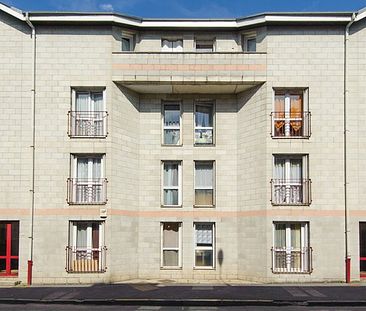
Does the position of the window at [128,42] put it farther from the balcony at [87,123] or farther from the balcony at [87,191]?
the balcony at [87,191]

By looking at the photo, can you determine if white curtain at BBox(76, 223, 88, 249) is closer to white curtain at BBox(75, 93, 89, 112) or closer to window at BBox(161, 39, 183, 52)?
white curtain at BBox(75, 93, 89, 112)

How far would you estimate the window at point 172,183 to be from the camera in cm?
2116

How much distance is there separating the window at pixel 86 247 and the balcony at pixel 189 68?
211 inches

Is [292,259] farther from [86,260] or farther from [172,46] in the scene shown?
[172,46]

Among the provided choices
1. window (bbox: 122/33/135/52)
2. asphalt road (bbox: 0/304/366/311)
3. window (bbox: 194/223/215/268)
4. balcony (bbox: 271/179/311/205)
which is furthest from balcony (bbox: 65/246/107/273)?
window (bbox: 122/33/135/52)

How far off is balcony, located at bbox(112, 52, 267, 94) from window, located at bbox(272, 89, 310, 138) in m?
1.11

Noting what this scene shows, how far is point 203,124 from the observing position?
2147 cm

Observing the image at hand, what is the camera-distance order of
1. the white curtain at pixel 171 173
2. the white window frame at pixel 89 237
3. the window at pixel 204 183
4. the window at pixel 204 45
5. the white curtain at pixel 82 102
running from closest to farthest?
1. the white window frame at pixel 89 237
2. the white curtain at pixel 82 102
3. the window at pixel 204 183
4. the white curtain at pixel 171 173
5. the window at pixel 204 45

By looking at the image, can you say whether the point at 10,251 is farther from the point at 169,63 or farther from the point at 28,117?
the point at 169,63

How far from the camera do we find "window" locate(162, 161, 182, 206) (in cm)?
2116

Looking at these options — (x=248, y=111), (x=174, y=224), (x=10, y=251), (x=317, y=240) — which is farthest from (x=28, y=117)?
(x=317, y=240)

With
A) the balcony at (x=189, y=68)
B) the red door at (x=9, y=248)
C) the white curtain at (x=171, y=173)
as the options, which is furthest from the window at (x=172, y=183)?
the red door at (x=9, y=248)

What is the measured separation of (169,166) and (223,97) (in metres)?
3.38

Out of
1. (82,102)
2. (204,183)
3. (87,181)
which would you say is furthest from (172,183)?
(82,102)
